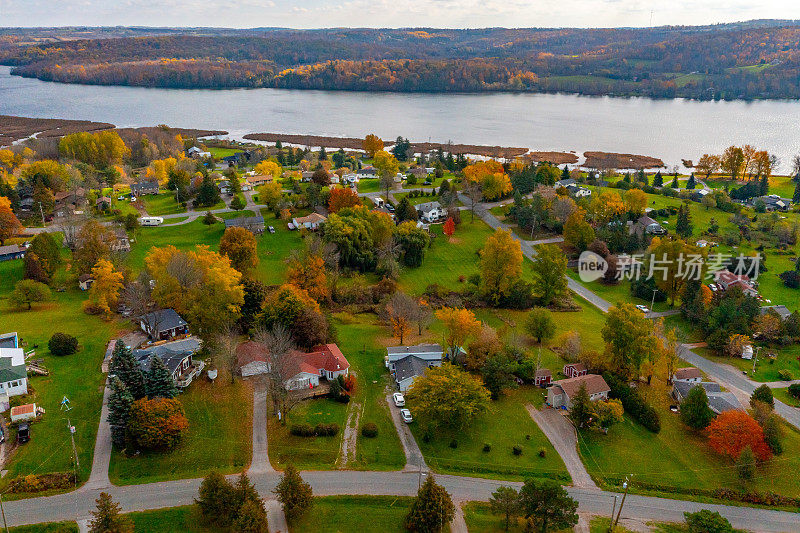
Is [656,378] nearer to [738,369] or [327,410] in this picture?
[738,369]

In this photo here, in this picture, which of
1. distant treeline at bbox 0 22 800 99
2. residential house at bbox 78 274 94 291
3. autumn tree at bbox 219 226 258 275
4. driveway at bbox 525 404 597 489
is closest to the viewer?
driveway at bbox 525 404 597 489

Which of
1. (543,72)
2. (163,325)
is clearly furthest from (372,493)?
(543,72)

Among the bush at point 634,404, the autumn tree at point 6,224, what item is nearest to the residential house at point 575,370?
the bush at point 634,404

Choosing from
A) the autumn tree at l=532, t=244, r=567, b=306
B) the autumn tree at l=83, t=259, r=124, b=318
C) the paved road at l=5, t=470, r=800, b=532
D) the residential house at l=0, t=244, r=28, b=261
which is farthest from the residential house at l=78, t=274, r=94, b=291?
the autumn tree at l=532, t=244, r=567, b=306

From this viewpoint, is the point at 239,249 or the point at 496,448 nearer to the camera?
A: the point at 496,448

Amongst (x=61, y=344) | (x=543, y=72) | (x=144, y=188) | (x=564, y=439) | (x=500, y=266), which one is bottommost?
(x=564, y=439)

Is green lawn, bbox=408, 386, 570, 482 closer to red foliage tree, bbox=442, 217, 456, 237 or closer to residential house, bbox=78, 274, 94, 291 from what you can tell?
residential house, bbox=78, 274, 94, 291

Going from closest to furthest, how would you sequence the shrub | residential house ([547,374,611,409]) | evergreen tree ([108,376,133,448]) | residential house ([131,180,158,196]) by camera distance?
evergreen tree ([108,376,133,448]) < the shrub < residential house ([547,374,611,409]) < residential house ([131,180,158,196])

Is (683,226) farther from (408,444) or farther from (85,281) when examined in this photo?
(85,281)
